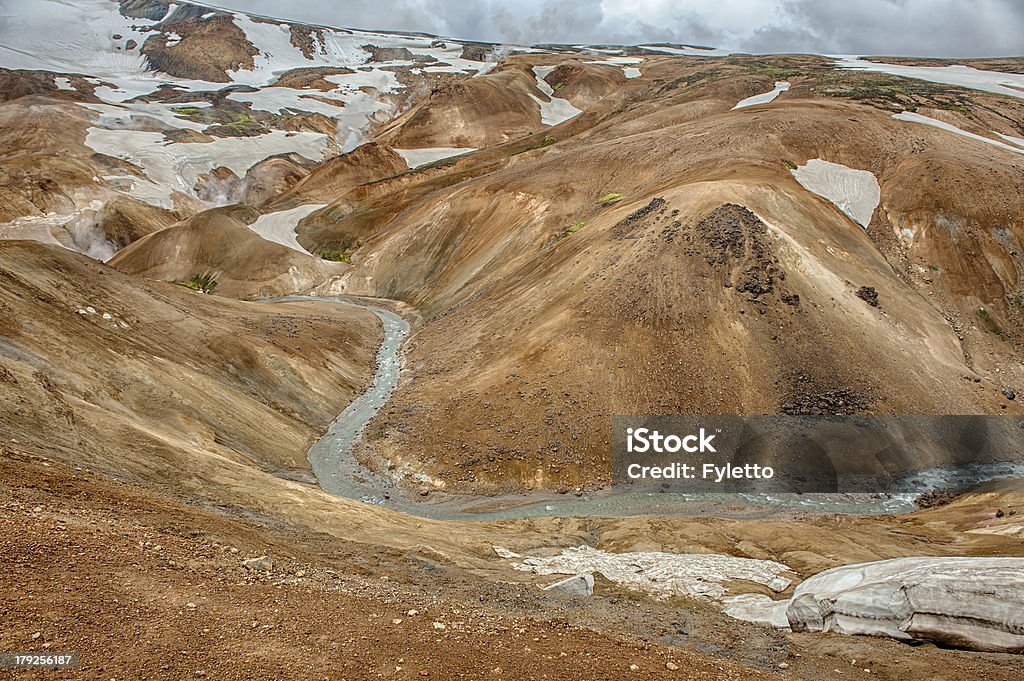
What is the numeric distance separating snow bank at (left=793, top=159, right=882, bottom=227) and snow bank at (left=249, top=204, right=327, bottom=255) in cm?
5473

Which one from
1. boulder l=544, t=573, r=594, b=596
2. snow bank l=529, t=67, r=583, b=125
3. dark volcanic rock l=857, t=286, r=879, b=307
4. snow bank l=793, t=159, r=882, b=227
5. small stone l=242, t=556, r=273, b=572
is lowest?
boulder l=544, t=573, r=594, b=596

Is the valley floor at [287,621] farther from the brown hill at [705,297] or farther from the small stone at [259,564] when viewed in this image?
the brown hill at [705,297]

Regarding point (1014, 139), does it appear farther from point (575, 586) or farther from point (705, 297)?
point (575, 586)

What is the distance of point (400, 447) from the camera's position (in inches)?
1169

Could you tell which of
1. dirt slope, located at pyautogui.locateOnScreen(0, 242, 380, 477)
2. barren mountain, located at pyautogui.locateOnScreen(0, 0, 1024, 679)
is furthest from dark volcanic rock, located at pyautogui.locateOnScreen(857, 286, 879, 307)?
dirt slope, located at pyautogui.locateOnScreen(0, 242, 380, 477)

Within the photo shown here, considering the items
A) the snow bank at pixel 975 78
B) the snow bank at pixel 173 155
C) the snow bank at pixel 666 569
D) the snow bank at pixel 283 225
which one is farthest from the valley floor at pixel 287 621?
the snow bank at pixel 173 155

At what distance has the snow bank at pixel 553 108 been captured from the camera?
419 ft

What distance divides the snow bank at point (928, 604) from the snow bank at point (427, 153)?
104323mm

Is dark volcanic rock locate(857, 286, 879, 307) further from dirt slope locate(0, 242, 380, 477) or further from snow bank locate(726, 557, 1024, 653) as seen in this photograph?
Answer: dirt slope locate(0, 242, 380, 477)

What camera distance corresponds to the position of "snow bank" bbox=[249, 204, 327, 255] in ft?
256

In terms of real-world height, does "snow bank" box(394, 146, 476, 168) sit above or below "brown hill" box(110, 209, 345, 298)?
above

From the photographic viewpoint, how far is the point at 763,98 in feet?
269

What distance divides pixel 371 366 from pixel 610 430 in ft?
60.6

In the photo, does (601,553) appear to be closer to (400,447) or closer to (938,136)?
(400,447)
